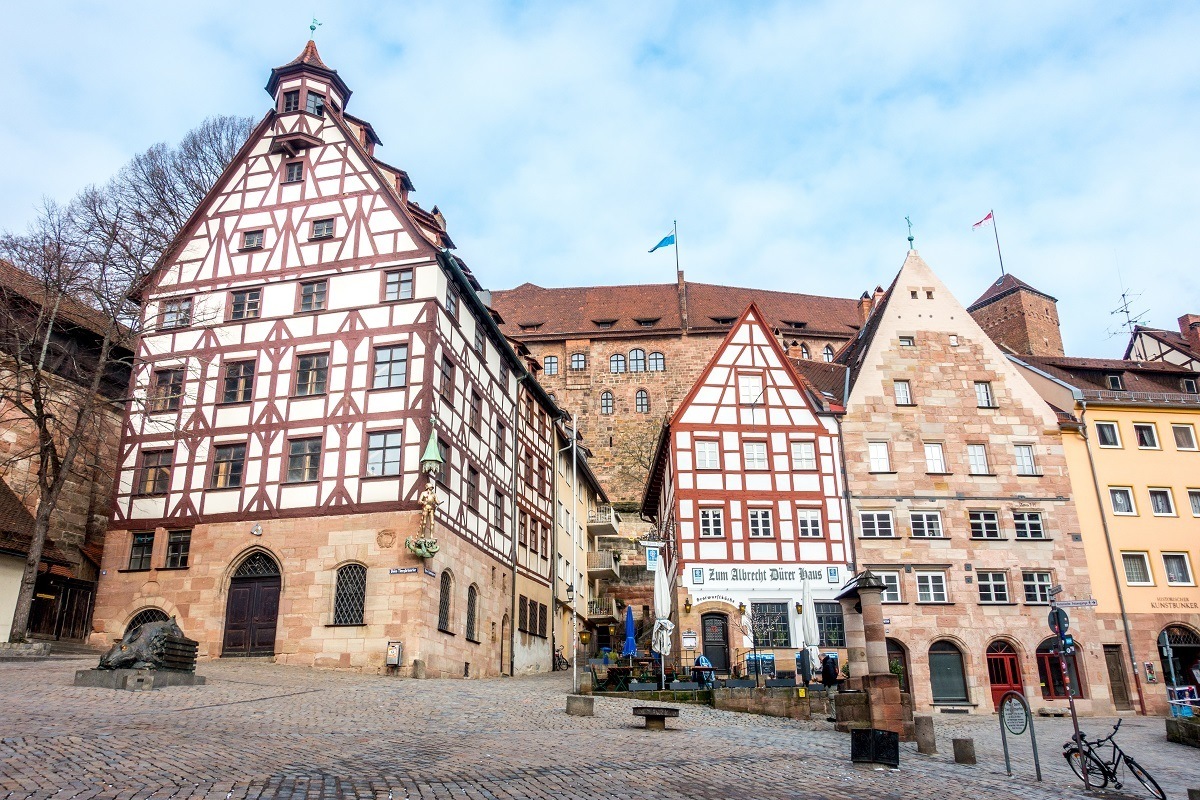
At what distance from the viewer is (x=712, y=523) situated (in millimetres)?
32281

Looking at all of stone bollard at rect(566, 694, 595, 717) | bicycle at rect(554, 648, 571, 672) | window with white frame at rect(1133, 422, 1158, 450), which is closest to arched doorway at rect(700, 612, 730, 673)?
bicycle at rect(554, 648, 571, 672)

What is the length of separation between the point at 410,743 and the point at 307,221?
2105 centimetres

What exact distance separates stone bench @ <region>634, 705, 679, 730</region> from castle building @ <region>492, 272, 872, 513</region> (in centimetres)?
4483

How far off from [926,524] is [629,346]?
36.2 metres

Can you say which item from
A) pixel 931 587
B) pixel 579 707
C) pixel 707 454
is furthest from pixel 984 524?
pixel 579 707

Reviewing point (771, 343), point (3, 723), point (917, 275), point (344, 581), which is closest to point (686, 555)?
point (771, 343)

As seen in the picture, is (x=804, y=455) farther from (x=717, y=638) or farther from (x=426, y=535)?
(x=426, y=535)

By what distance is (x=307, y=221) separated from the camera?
1204 inches

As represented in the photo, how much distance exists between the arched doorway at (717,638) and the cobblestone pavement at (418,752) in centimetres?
1049

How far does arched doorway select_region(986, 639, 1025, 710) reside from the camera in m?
30.4

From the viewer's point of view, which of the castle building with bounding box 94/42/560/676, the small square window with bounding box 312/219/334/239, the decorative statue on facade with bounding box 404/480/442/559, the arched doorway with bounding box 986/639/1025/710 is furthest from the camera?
the arched doorway with bounding box 986/639/1025/710

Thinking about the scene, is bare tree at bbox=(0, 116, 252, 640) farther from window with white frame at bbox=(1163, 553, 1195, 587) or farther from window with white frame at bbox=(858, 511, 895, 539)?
window with white frame at bbox=(1163, 553, 1195, 587)

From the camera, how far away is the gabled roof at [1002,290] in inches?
3137

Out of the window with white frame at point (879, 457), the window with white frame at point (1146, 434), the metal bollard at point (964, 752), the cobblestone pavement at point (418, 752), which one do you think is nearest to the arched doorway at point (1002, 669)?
the window with white frame at point (879, 457)
